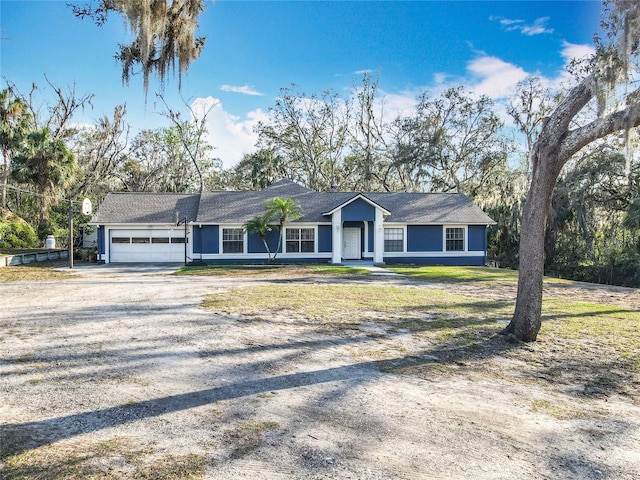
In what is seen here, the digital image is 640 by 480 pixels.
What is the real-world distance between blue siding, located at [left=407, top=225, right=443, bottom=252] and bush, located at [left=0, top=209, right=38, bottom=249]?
21.5 meters

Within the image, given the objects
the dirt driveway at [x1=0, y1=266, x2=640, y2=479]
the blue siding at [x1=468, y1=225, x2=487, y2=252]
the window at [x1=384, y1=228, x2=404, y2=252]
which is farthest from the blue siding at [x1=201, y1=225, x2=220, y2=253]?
the dirt driveway at [x1=0, y1=266, x2=640, y2=479]

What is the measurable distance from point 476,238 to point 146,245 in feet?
57.5

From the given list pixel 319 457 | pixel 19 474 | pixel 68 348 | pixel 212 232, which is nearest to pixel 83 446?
pixel 19 474

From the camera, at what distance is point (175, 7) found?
10.0 metres

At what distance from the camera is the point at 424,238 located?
23703 millimetres

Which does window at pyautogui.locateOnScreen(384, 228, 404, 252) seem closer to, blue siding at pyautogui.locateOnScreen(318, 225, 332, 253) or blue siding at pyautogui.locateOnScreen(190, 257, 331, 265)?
blue siding at pyautogui.locateOnScreen(318, 225, 332, 253)

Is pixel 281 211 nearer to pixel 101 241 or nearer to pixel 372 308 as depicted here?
pixel 101 241

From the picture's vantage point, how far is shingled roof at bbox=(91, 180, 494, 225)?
2264cm

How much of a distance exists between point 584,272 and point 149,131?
33.8m

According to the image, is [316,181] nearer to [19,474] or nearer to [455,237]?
[455,237]

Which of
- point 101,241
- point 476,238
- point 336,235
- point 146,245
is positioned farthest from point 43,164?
point 476,238

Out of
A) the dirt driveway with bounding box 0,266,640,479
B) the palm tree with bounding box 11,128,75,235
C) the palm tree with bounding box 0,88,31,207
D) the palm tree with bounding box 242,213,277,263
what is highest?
the palm tree with bounding box 0,88,31,207

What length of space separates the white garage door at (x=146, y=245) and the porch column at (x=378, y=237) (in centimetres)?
998

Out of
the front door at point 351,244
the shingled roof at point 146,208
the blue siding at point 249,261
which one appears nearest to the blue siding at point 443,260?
the front door at point 351,244
